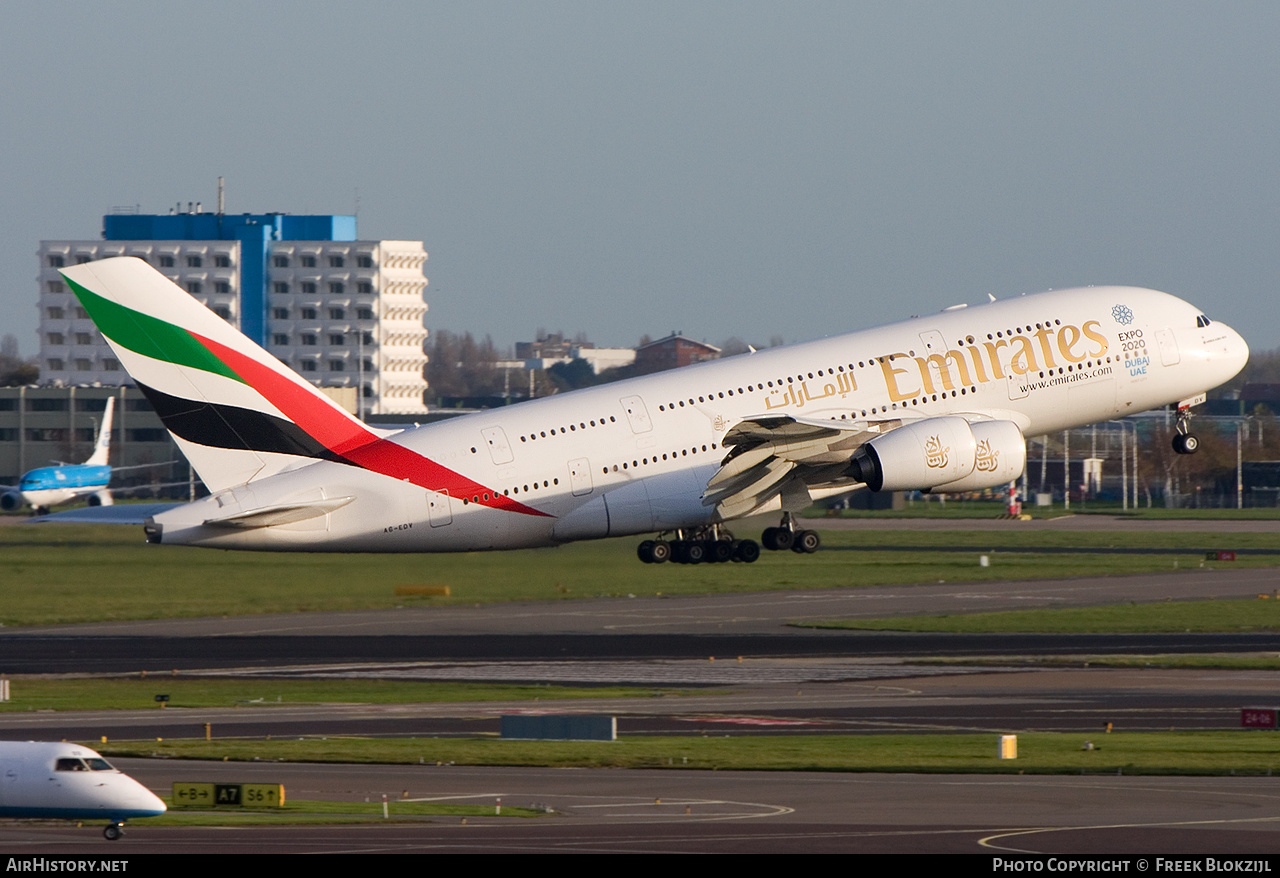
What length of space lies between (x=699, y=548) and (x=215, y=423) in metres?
15.6

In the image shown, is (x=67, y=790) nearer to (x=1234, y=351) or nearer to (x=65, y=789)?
(x=65, y=789)

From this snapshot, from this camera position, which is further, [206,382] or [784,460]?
[784,460]

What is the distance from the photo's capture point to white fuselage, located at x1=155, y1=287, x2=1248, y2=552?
172 feet

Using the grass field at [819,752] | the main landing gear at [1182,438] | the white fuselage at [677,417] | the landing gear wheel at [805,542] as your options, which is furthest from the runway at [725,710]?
the main landing gear at [1182,438]

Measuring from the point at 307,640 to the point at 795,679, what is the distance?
23.2 m

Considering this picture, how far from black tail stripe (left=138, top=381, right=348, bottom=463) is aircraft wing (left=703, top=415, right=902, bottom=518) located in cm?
1296

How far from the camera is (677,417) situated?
2103 inches

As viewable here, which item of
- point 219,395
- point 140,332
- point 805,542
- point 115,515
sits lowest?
point 805,542

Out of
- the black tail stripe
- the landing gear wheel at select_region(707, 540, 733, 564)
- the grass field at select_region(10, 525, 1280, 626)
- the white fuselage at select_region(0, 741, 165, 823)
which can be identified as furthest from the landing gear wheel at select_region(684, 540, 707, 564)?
the white fuselage at select_region(0, 741, 165, 823)

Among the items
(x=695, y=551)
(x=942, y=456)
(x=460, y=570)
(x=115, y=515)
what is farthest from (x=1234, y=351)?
(x=115, y=515)
